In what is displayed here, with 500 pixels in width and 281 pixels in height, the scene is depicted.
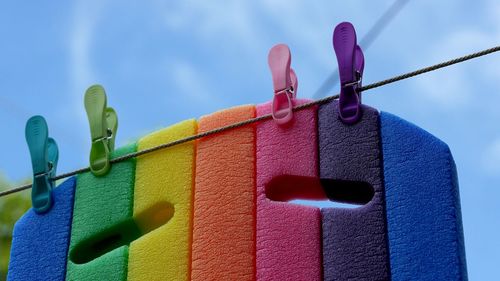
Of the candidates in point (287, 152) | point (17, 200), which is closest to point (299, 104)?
point (287, 152)

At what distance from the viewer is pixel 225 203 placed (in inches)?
87.1

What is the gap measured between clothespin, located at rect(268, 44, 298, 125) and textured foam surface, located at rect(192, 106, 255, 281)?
88 mm

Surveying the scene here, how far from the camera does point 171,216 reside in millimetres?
2389

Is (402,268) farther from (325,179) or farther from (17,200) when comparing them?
(17,200)

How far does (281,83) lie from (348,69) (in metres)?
0.19

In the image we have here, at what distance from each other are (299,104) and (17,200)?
16.1 feet

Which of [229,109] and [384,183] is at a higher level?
[229,109]

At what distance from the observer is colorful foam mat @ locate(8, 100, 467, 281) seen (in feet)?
6.45

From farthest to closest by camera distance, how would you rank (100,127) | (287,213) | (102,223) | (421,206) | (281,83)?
(100,127)
(102,223)
(281,83)
(287,213)
(421,206)

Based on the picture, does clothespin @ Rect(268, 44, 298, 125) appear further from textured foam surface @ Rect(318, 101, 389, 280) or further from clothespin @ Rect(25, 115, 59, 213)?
clothespin @ Rect(25, 115, 59, 213)

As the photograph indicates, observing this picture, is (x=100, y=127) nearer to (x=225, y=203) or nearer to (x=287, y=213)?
(x=225, y=203)

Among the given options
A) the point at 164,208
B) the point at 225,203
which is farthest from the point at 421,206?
the point at 164,208

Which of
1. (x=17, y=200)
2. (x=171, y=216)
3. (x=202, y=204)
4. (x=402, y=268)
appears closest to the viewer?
(x=402, y=268)

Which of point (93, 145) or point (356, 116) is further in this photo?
point (93, 145)
